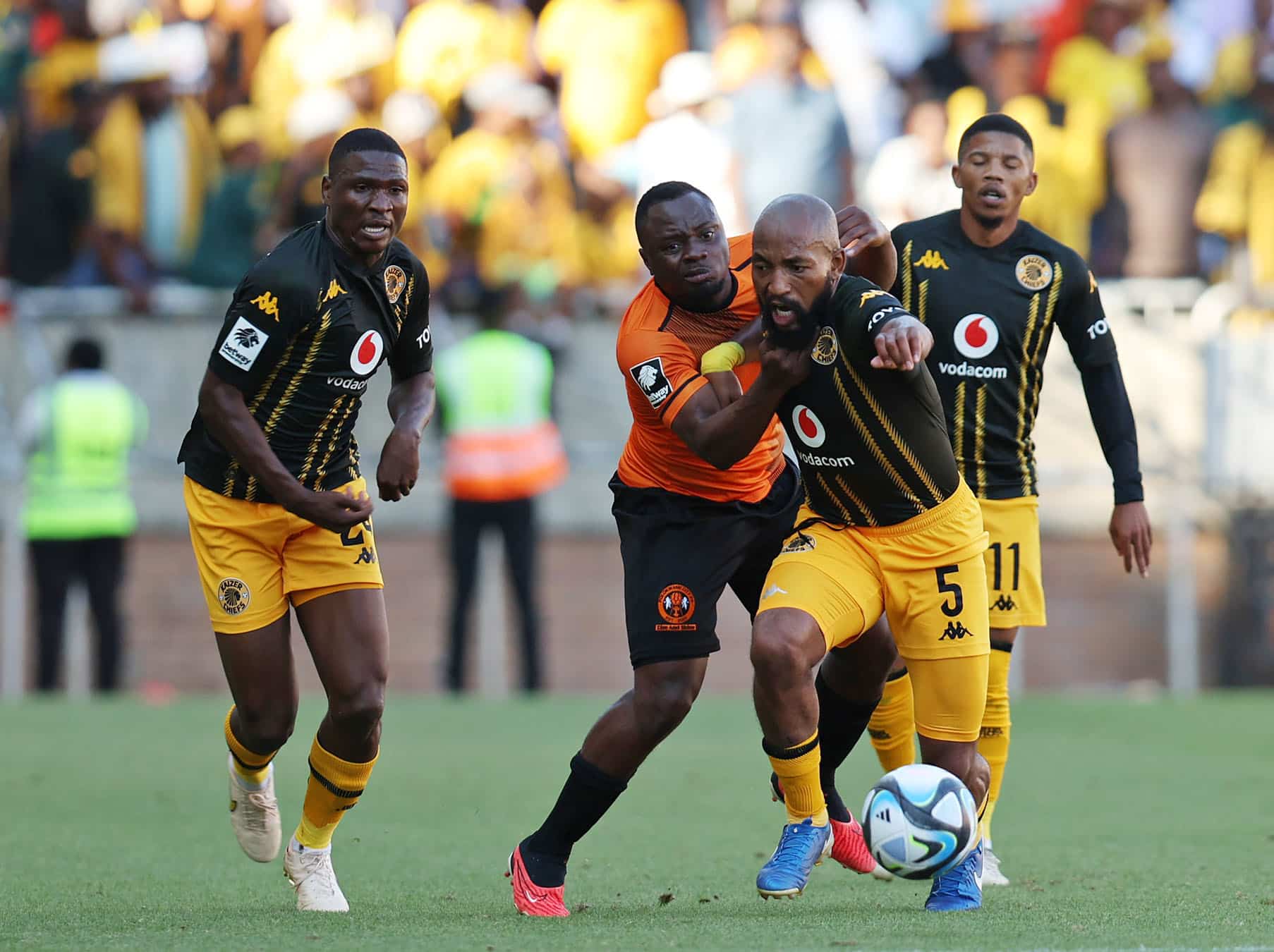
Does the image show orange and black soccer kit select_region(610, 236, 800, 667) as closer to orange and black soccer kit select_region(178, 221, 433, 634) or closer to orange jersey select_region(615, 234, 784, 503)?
orange jersey select_region(615, 234, 784, 503)

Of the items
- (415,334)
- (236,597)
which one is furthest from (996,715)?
(236,597)

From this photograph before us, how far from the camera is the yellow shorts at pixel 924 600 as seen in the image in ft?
20.4

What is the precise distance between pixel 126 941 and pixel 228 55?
525 inches

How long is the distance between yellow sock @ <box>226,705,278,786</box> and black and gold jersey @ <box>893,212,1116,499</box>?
2630mm

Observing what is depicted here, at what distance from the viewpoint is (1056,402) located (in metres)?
15.7

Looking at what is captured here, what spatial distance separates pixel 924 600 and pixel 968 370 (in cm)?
126

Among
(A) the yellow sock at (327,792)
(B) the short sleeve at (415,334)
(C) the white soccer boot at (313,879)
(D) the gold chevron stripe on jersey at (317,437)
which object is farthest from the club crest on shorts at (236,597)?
(B) the short sleeve at (415,334)

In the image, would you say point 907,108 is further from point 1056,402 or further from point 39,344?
point 39,344

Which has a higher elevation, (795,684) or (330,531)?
(330,531)

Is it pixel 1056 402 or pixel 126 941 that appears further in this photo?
pixel 1056 402

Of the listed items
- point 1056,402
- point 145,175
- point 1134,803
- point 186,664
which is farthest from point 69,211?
point 1134,803

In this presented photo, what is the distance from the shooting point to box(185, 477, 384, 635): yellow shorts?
22.0 ft

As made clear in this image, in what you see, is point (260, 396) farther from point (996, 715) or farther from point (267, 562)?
point (996, 715)

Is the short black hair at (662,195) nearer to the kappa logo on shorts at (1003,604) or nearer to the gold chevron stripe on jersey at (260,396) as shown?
the gold chevron stripe on jersey at (260,396)
